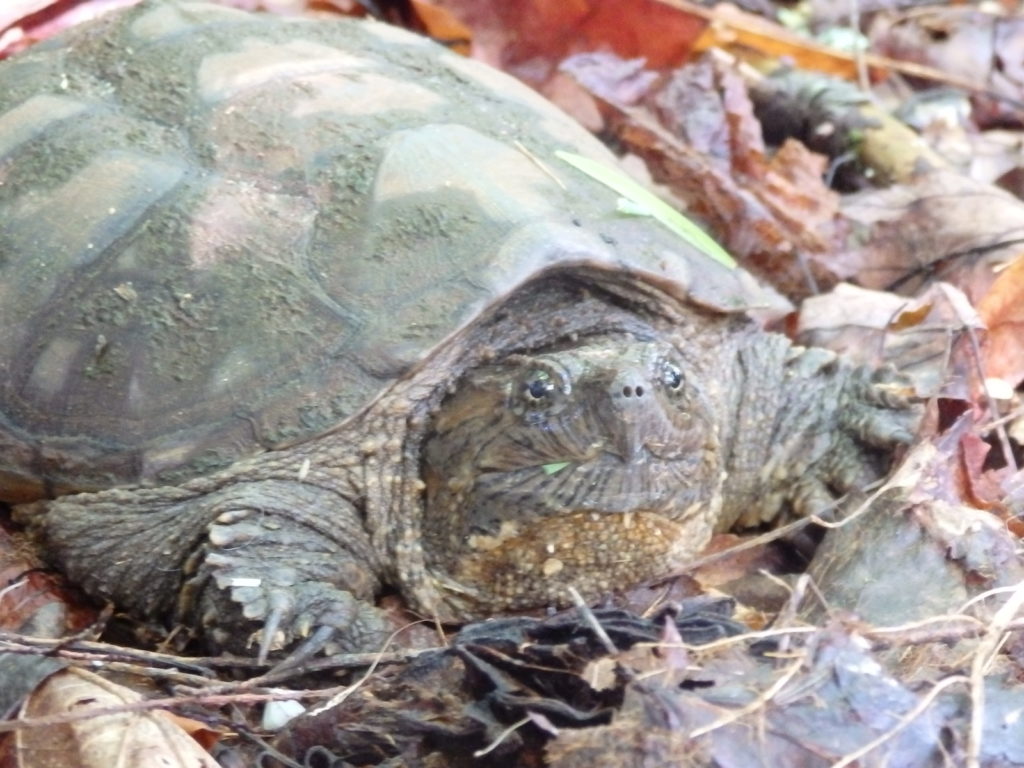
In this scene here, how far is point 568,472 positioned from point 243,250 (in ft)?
2.91

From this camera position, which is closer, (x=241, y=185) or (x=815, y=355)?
(x=241, y=185)

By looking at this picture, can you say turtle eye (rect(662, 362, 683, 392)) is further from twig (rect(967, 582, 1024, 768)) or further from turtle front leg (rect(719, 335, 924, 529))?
twig (rect(967, 582, 1024, 768))

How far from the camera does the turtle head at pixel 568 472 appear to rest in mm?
2504

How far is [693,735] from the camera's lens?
185 cm

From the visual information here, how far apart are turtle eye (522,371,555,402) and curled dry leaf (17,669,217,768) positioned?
934 millimetres

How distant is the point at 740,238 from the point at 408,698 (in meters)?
2.20

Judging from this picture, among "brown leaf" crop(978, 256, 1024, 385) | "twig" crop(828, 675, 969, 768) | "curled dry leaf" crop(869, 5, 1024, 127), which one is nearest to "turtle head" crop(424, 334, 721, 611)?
"twig" crop(828, 675, 969, 768)

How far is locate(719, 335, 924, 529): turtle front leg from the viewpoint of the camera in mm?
3121

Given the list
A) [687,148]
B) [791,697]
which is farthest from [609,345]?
[687,148]

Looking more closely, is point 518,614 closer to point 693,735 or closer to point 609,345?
point 609,345

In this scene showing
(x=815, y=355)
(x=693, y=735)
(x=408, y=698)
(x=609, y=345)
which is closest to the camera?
(x=693, y=735)

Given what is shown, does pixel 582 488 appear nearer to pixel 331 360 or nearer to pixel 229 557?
pixel 331 360

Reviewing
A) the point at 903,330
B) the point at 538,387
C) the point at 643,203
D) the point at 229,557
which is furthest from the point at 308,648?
the point at 903,330

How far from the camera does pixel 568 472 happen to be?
2.54 meters
